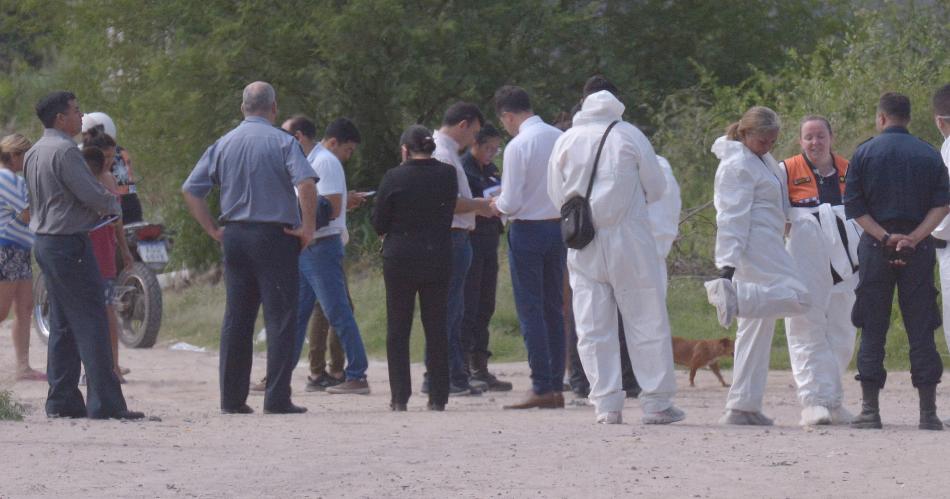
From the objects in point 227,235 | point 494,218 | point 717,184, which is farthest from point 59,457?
point 494,218

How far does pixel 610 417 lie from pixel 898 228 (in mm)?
1797

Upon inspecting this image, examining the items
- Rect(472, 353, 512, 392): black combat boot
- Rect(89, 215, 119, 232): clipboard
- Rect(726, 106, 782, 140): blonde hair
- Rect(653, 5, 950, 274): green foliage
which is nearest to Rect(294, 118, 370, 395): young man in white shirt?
Rect(472, 353, 512, 392): black combat boot

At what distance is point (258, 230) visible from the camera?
9.02m

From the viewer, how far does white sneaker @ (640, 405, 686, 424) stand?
8.27 meters

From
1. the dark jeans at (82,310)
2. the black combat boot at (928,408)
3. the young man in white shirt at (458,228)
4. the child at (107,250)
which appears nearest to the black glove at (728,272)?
the black combat boot at (928,408)

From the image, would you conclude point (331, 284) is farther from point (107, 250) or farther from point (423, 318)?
point (107, 250)

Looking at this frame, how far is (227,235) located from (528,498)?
11.2ft

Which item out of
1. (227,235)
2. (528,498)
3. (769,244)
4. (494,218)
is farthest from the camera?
(494,218)

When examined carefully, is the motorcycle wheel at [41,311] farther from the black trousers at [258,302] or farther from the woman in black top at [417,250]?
the woman in black top at [417,250]

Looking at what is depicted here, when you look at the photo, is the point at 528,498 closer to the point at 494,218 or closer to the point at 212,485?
the point at 212,485

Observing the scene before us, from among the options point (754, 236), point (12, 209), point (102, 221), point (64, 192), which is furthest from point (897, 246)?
point (12, 209)

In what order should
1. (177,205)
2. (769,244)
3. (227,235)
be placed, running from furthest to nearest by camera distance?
(177,205) → (227,235) → (769,244)

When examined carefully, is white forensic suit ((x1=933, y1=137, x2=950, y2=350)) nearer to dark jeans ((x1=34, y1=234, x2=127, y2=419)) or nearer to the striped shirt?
dark jeans ((x1=34, y1=234, x2=127, y2=419))

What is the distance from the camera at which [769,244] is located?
27.1 feet
